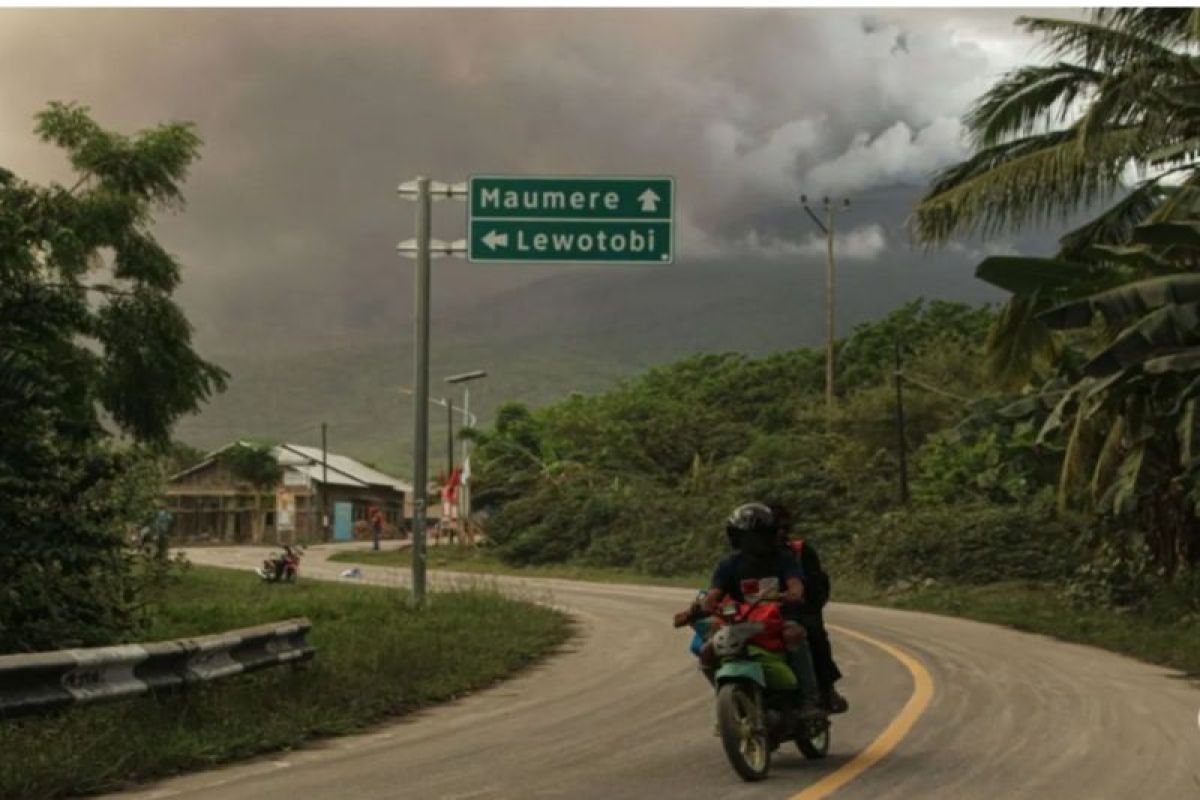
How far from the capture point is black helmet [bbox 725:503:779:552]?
30.8ft

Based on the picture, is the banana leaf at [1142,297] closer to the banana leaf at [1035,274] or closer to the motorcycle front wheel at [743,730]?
the banana leaf at [1035,274]

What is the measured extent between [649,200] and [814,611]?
1119 centimetres

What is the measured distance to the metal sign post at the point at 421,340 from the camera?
21797mm

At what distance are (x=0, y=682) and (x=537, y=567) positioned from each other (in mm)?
43937

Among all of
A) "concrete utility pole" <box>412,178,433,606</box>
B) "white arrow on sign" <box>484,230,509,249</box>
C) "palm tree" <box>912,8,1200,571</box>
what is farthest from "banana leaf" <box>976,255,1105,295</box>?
"concrete utility pole" <box>412,178,433,606</box>

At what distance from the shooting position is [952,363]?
193 feet

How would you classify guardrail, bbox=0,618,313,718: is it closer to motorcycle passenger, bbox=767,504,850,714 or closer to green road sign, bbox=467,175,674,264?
motorcycle passenger, bbox=767,504,850,714

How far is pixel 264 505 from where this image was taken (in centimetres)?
8331

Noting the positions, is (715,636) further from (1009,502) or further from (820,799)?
(1009,502)

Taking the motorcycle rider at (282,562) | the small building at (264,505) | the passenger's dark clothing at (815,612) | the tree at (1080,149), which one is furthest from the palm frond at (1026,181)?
the small building at (264,505)

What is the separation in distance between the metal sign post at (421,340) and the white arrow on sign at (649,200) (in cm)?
287

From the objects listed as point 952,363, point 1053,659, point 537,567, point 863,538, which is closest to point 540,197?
point 1053,659

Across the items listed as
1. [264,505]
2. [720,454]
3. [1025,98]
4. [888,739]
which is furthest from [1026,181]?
[264,505]

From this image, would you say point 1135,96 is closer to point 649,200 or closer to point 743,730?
point 649,200
